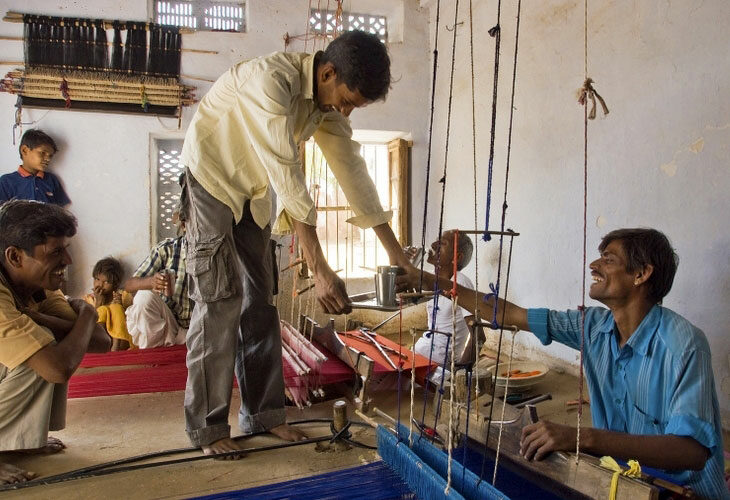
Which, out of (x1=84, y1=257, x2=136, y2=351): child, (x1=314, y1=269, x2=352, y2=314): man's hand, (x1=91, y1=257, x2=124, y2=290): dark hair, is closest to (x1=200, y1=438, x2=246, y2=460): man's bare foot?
(x1=314, y1=269, x2=352, y2=314): man's hand

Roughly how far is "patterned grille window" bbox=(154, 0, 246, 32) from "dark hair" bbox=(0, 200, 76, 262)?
3.47 meters

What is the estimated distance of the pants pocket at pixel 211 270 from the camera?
198 cm

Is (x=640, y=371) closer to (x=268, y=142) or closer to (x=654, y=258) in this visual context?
(x=654, y=258)

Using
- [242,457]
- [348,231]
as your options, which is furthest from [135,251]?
[242,457]

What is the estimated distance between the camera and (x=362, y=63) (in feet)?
5.52

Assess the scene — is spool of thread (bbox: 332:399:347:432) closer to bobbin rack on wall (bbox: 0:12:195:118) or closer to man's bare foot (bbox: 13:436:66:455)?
man's bare foot (bbox: 13:436:66:455)

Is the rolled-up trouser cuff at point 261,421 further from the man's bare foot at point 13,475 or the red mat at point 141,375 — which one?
the man's bare foot at point 13,475

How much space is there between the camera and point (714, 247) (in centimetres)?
262

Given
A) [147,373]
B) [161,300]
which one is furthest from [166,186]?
[147,373]

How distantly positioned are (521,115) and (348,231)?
7.09 ft

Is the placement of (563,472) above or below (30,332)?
below

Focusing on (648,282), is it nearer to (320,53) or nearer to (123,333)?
(320,53)

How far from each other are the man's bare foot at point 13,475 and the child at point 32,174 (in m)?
2.89

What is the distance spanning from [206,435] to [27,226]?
99cm
